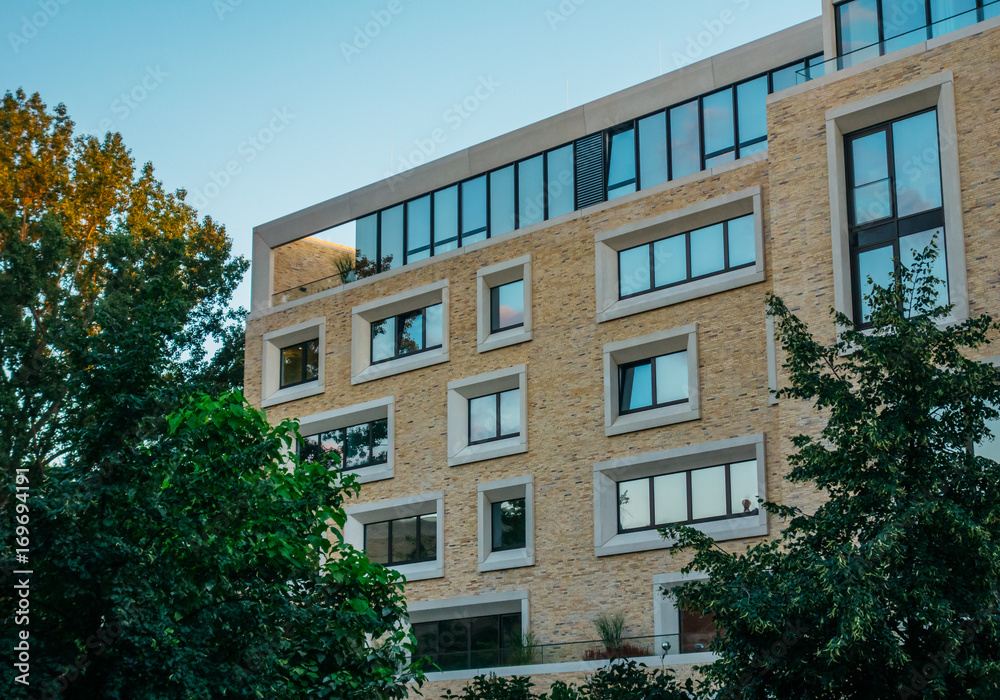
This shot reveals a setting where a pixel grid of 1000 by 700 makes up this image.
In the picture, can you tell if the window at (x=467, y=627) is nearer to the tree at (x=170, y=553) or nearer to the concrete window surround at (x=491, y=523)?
the concrete window surround at (x=491, y=523)

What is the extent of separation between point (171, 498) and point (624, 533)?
1809 cm

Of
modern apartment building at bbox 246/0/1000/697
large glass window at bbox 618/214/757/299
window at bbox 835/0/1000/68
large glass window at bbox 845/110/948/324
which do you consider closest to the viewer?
large glass window at bbox 845/110/948/324

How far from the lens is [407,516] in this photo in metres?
35.9

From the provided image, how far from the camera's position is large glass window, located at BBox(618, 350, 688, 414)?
3095 centimetres

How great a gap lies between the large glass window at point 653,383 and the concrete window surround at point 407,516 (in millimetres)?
6557

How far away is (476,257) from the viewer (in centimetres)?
3562

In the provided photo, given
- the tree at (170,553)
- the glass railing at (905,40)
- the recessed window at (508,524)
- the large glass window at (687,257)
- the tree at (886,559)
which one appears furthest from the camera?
the recessed window at (508,524)

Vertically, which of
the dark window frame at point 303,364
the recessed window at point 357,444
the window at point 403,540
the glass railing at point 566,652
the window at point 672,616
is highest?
the dark window frame at point 303,364

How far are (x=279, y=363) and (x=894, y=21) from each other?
22.8 meters

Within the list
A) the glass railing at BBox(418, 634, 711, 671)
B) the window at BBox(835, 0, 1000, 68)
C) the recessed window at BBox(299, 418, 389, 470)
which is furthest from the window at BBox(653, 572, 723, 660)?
the window at BBox(835, 0, 1000, 68)

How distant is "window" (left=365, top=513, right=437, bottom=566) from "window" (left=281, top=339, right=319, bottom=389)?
587cm

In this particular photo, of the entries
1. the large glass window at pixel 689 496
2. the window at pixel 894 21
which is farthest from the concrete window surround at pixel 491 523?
the window at pixel 894 21

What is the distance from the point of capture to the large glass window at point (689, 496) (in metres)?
29.0

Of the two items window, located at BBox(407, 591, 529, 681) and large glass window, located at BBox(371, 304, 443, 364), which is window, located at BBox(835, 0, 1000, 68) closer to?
large glass window, located at BBox(371, 304, 443, 364)
